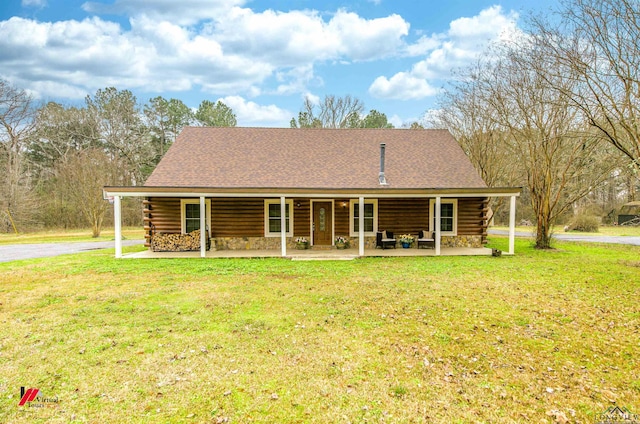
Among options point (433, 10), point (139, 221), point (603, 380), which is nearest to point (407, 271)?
point (603, 380)

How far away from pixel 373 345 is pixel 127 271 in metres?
7.86

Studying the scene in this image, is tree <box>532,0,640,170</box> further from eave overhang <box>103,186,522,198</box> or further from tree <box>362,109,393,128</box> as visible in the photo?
tree <box>362,109,393,128</box>

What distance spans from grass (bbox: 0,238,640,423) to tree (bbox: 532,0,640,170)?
495 centimetres

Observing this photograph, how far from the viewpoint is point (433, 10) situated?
20562 millimetres

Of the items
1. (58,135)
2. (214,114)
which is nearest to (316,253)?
(214,114)

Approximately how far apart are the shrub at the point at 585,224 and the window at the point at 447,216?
17528 mm

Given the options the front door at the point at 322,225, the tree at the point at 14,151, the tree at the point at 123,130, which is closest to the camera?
the front door at the point at 322,225

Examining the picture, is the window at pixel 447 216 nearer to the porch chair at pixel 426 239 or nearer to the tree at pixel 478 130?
the porch chair at pixel 426 239

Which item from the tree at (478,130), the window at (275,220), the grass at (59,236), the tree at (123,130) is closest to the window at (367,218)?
the window at (275,220)

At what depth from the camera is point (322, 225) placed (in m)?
13.6

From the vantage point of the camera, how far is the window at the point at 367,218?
13.6 meters

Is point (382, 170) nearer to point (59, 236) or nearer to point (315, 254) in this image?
point (315, 254)

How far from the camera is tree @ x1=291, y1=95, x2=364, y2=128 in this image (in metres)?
33.8

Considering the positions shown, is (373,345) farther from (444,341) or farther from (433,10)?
(433,10)
